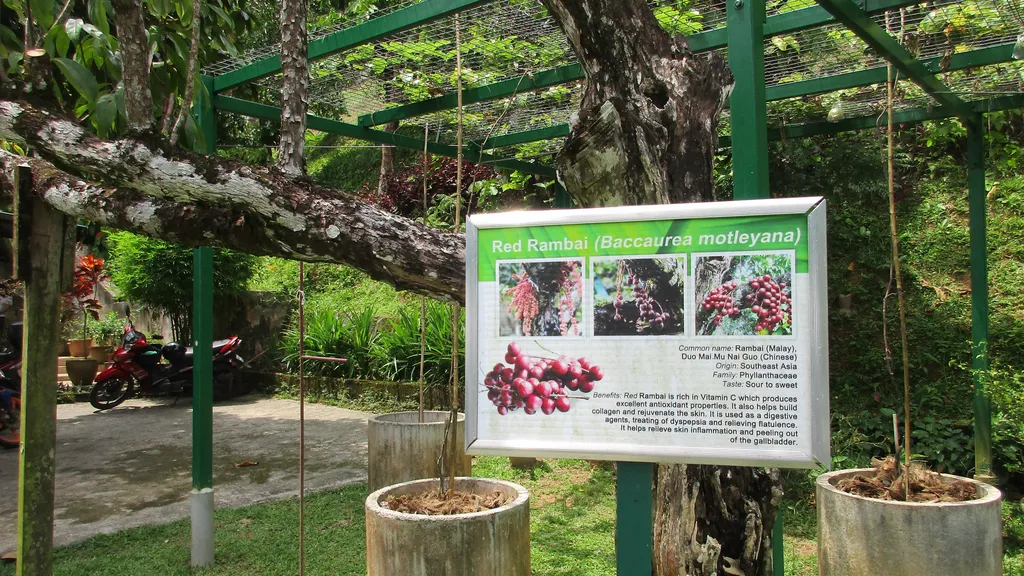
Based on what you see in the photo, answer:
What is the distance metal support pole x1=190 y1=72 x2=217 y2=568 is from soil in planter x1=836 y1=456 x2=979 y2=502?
3035 millimetres

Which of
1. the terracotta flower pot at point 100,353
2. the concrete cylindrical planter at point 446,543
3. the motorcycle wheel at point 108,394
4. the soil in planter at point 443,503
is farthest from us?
the terracotta flower pot at point 100,353

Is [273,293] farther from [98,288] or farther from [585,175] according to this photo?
[585,175]

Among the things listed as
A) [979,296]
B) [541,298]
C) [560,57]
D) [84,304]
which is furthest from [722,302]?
[84,304]

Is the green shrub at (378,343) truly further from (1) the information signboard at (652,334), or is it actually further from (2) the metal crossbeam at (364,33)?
(1) the information signboard at (652,334)

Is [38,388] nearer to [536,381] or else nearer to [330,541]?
[536,381]

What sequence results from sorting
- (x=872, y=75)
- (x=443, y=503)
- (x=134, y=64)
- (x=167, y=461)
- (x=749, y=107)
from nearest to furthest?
(x=749, y=107) < (x=134, y=64) < (x=443, y=503) < (x=872, y=75) < (x=167, y=461)

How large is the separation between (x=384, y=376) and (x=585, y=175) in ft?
23.1

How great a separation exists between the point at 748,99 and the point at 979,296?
3.51 m

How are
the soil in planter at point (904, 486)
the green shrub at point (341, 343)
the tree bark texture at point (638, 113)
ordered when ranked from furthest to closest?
1. the green shrub at point (341, 343)
2. the soil in planter at point (904, 486)
3. the tree bark texture at point (638, 113)

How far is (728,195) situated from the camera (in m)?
6.97

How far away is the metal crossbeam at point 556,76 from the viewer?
356 cm

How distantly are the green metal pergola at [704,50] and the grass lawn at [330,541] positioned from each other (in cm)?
34

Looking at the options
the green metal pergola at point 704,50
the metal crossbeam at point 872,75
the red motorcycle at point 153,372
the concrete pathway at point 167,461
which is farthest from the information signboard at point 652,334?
the red motorcycle at point 153,372

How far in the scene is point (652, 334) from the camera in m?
1.68
